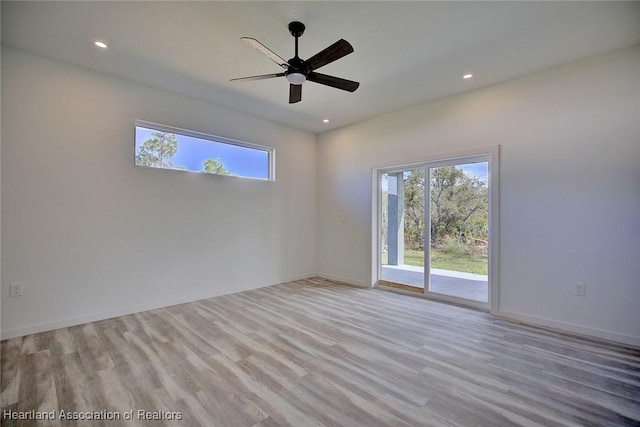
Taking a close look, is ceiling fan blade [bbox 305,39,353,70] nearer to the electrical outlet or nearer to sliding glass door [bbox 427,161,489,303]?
sliding glass door [bbox 427,161,489,303]

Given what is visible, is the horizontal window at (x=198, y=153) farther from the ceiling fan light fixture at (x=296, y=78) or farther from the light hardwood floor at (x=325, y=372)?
the ceiling fan light fixture at (x=296, y=78)

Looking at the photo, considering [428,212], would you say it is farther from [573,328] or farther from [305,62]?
[305,62]

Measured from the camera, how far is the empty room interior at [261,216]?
6.63 ft

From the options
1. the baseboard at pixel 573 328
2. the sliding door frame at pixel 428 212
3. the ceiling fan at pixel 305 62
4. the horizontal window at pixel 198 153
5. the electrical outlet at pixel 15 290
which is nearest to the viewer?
the ceiling fan at pixel 305 62

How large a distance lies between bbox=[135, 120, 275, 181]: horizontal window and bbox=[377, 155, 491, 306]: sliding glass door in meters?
2.14

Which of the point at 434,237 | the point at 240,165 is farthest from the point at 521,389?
the point at 240,165

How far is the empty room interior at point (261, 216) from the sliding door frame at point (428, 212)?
3 centimetres

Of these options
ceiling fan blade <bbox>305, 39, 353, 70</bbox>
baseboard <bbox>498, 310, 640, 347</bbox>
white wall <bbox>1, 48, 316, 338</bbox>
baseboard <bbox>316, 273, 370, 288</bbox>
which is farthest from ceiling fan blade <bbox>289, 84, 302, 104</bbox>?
baseboard <bbox>498, 310, 640, 347</bbox>

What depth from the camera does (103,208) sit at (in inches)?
129

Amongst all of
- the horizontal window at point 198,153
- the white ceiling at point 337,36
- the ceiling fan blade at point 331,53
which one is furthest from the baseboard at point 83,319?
the ceiling fan blade at point 331,53

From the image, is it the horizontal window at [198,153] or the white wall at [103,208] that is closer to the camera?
the white wall at [103,208]

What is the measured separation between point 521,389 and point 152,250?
13.2ft

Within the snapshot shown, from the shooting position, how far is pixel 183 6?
2199 millimetres

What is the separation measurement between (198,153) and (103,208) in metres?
1.39
